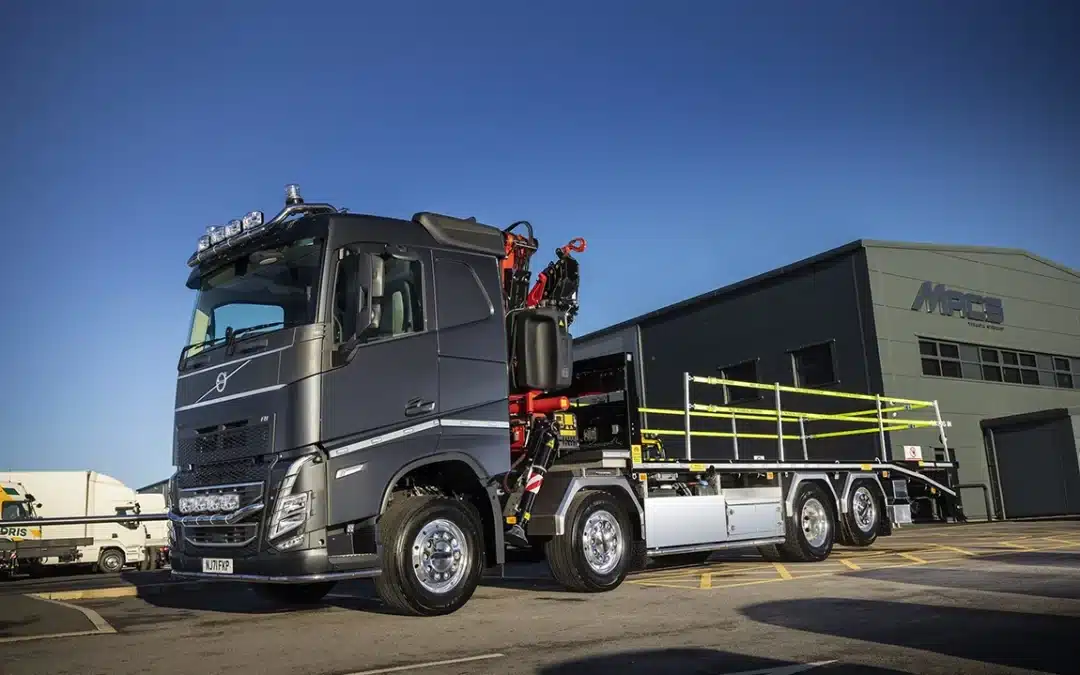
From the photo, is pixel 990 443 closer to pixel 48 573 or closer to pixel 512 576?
pixel 512 576

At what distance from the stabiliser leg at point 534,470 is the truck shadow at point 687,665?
3210 millimetres

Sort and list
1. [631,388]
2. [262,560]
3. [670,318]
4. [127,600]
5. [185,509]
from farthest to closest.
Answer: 1. [670,318]
2. [127,600]
3. [631,388]
4. [185,509]
5. [262,560]

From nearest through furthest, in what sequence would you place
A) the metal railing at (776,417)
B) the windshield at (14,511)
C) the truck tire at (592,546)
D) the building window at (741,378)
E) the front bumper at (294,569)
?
the front bumper at (294,569) → the truck tire at (592,546) → the metal railing at (776,417) → the building window at (741,378) → the windshield at (14,511)

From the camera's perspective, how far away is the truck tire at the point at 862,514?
41.7 feet

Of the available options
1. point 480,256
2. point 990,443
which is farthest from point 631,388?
point 990,443

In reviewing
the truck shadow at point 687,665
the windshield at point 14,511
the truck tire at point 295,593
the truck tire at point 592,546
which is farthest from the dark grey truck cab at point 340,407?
the windshield at point 14,511

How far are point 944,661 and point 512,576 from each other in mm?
8067

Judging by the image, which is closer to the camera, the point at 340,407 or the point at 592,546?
the point at 340,407

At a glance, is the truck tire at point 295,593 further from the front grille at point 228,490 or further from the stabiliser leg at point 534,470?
the stabiliser leg at point 534,470

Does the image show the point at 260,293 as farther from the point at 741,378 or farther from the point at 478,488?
the point at 741,378

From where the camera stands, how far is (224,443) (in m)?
7.43

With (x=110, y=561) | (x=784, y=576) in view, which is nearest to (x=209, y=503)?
(x=784, y=576)

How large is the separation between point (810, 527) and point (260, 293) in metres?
8.31

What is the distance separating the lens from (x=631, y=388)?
31.9ft
